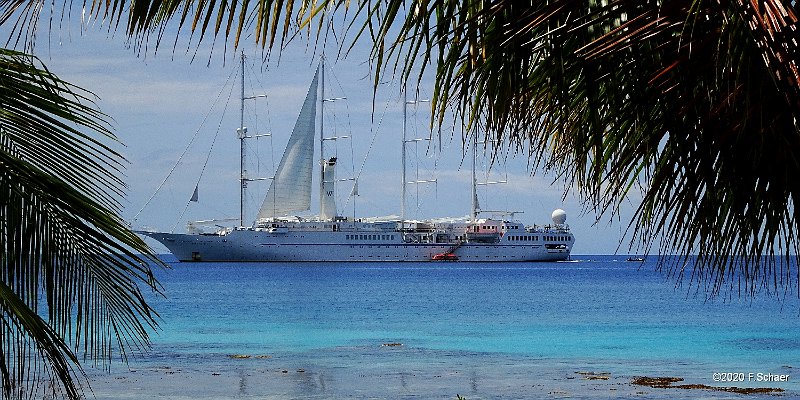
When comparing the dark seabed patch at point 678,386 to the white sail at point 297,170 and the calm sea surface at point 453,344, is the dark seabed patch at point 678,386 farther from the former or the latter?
the white sail at point 297,170

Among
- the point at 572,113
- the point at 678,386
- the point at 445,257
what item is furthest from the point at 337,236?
the point at 572,113

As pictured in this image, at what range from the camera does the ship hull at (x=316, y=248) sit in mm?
69438

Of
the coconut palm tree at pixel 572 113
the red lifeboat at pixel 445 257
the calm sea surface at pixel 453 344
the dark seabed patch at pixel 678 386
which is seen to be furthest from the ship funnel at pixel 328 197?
the coconut palm tree at pixel 572 113

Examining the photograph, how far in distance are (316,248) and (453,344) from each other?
47854 mm

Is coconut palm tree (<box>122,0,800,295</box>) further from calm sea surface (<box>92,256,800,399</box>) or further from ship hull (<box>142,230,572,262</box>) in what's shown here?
ship hull (<box>142,230,572,262</box>)

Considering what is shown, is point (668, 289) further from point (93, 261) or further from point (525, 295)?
point (93, 261)

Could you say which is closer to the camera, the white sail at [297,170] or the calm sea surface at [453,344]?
the calm sea surface at [453,344]

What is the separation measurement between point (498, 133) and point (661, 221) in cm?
36

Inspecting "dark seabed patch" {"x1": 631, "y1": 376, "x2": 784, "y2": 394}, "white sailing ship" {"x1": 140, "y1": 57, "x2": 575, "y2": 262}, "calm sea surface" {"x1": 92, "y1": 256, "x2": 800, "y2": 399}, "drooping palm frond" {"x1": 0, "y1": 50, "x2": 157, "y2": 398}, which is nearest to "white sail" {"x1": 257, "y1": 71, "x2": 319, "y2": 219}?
"white sailing ship" {"x1": 140, "y1": 57, "x2": 575, "y2": 262}

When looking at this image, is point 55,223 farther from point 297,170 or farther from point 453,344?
point 297,170

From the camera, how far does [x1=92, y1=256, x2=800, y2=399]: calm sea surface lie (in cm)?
1512

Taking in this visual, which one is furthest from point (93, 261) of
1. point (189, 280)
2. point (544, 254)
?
point (544, 254)

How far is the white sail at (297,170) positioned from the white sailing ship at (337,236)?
0.06 metres

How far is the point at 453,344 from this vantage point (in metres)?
22.2
